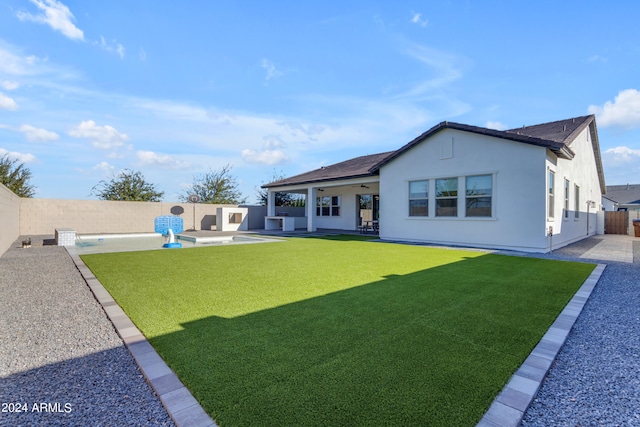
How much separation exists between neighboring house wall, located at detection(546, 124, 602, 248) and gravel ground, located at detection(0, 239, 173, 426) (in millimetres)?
12435

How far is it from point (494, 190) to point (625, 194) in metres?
40.9

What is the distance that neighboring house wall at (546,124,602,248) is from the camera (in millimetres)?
11570

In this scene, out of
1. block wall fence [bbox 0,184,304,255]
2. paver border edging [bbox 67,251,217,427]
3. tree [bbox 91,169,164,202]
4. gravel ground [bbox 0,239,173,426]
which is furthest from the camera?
tree [bbox 91,169,164,202]

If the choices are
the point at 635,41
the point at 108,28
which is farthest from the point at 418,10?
the point at 108,28

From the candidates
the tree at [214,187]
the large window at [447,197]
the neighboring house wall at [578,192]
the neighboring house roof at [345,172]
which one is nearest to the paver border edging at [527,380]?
the large window at [447,197]

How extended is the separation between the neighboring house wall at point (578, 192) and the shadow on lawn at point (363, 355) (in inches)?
326

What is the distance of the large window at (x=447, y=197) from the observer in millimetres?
12203

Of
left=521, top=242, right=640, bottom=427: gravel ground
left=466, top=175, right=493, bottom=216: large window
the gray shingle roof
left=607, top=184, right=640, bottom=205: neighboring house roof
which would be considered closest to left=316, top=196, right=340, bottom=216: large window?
left=466, top=175, right=493, bottom=216: large window

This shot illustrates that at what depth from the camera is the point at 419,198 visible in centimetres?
1337

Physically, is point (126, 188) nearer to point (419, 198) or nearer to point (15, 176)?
point (15, 176)

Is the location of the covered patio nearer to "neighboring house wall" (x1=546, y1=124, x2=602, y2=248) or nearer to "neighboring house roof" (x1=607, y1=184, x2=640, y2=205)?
"neighboring house wall" (x1=546, y1=124, x2=602, y2=248)

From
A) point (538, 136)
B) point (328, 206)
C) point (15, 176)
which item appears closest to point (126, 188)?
point (15, 176)

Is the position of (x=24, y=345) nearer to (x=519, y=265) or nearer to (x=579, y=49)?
(x=519, y=265)

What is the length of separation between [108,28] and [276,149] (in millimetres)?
30072
